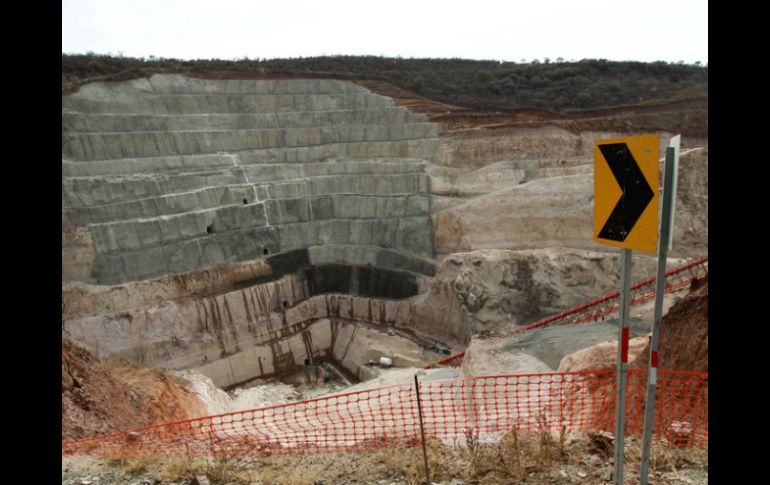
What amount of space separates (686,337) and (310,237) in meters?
18.1

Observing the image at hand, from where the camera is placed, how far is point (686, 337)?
24.7 ft

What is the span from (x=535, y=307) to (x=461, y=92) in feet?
58.6

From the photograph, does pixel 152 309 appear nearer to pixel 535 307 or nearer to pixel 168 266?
pixel 168 266

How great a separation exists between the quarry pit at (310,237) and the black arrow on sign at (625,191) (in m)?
11.7

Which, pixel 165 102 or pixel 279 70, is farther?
pixel 279 70

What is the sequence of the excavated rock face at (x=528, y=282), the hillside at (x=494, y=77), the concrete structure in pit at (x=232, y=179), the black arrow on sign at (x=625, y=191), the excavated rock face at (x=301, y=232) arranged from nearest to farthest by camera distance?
the black arrow on sign at (x=625, y=191)
the excavated rock face at (x=528, y=282)
the excavated rock face at (x=301, y=232)
the concrete structure in pit at (x=232, y=179)
the hillside at (x=494, y=77)

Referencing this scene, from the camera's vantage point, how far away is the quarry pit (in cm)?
1859

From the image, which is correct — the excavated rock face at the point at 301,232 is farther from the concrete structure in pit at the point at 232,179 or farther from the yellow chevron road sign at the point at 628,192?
the yellow chevron road sign at the point at 628,192

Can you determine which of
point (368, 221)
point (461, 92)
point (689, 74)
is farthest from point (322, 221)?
point (689, 74)

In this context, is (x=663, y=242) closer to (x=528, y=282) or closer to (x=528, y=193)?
(x=528, y=282)

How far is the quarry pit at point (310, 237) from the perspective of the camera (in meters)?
18.6

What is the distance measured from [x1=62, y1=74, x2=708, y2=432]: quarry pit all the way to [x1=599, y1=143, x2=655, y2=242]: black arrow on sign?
1168 centimetres

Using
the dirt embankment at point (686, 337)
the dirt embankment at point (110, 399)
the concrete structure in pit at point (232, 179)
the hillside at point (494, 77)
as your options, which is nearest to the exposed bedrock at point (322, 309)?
the concrete structure in pit at point (232, 179)
